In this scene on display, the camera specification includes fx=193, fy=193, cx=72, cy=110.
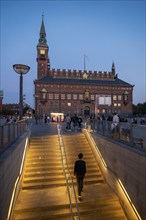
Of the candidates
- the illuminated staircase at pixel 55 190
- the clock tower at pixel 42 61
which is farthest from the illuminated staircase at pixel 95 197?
the clock tower at pixel 42 61

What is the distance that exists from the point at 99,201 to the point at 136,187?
2.11m

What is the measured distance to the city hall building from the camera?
7781 centimetres

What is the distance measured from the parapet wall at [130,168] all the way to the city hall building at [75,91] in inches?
2604

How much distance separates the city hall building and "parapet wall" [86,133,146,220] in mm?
66136

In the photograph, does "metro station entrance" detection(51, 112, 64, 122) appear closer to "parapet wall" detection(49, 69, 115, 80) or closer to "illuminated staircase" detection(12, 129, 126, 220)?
"illuminated staircase" detection(12, 129, 126, 220)

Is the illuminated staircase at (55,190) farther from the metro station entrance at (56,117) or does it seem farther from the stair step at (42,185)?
the metro station entrance at (56,117)

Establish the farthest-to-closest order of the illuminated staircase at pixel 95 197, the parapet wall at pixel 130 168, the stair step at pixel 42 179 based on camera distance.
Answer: the stair step at pixel 42 179, the illuminated staircase at pixel 95 197, the parapet wall at pixel 130 168

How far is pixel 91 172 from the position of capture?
11734mm

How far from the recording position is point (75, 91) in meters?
81.8

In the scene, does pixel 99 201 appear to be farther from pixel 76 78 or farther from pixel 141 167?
pixel 76 78

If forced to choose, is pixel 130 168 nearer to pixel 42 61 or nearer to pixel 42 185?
pixel 42 185

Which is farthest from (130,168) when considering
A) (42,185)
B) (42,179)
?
(42,179)

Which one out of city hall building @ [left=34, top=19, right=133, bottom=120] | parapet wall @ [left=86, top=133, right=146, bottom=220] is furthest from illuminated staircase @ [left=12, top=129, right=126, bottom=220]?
city hall building @ [left=34, top=19, right=133, bottom=120]

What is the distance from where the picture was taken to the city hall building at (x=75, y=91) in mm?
77812
